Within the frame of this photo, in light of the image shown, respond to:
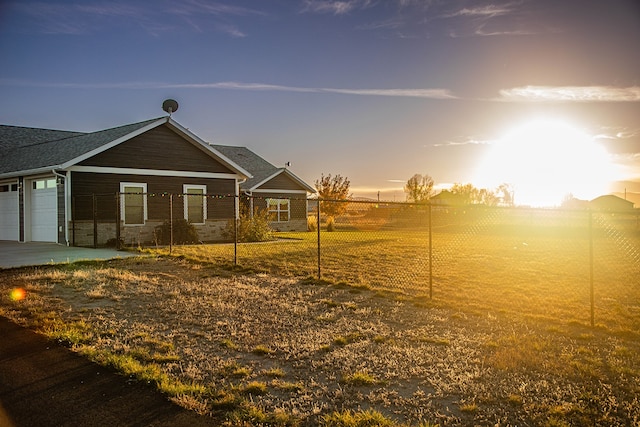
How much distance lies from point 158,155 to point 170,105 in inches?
121

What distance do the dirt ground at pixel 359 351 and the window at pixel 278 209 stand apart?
66.3ft

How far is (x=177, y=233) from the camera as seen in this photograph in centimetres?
1973

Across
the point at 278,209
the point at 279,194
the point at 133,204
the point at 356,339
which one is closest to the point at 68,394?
the point at 356,339

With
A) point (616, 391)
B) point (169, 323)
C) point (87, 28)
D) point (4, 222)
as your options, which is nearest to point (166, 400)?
point (169, 323)

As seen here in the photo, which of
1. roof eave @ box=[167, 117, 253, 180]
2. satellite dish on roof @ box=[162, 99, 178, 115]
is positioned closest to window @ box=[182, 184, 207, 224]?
roof eave @ box=[167, 117, 253, 180]

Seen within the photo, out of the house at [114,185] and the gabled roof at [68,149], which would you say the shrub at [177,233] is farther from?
the gabled roof at [68,149]

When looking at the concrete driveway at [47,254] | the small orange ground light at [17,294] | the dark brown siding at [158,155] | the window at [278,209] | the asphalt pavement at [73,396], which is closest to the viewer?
the asphalt pavement at [73,396]

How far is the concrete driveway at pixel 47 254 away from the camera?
43.1 ft

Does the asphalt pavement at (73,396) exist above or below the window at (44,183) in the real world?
below

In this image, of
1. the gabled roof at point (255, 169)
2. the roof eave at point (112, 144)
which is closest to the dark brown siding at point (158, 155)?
the roof eave at point (112, 144)

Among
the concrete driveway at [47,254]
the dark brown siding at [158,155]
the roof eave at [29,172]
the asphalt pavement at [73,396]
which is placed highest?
the dark brown siding at [158,155]

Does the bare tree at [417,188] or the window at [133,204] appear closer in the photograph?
the window at [133,204]

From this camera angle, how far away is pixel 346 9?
14.1m

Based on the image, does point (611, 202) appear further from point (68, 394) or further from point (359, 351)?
point (68, 394)
